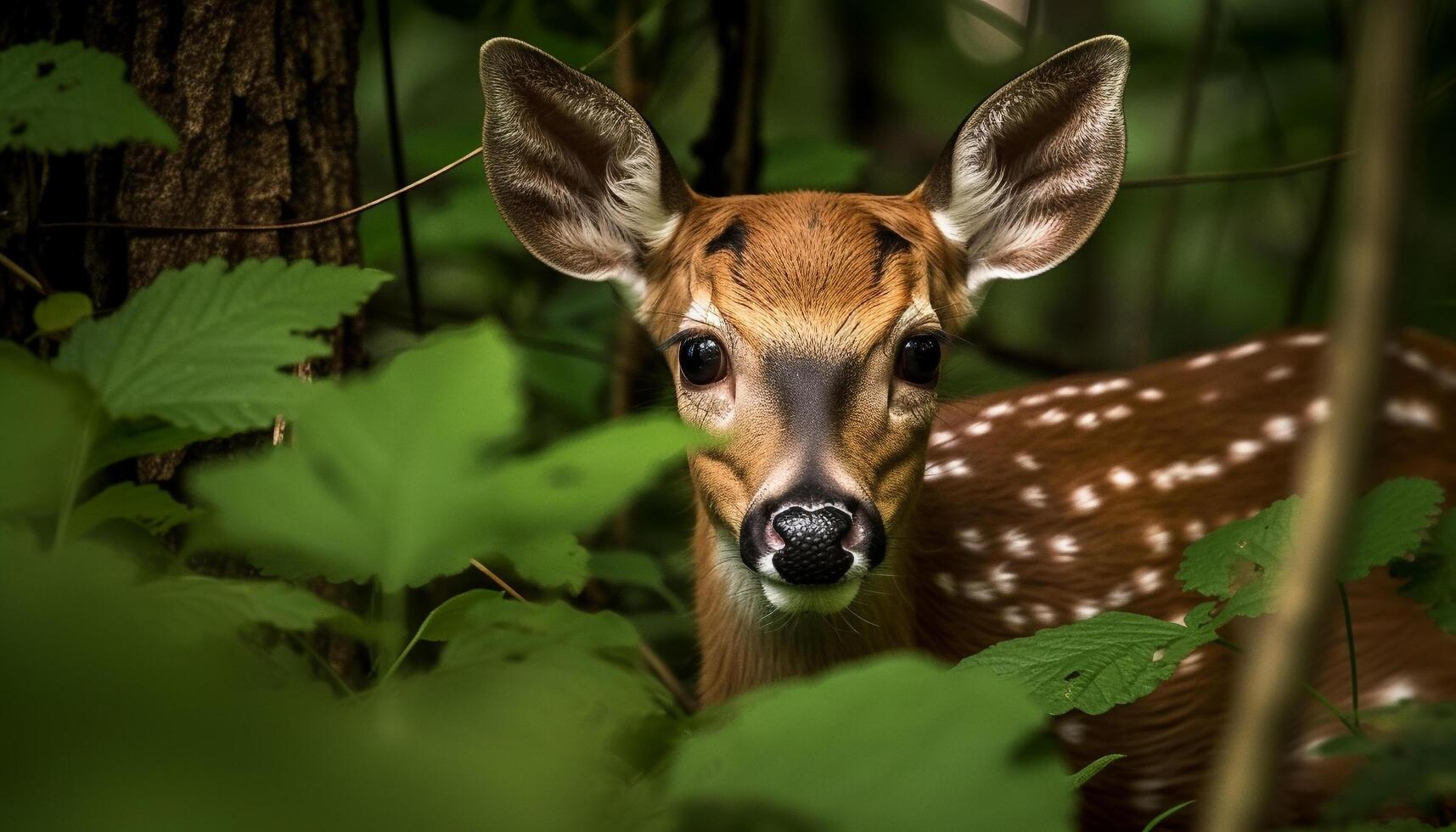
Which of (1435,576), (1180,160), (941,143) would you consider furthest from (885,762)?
(941,143)

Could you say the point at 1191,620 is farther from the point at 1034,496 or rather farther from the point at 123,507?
the point at 1034,496

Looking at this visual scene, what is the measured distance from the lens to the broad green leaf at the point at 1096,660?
5.45 feet

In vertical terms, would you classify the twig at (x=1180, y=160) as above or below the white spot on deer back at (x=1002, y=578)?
above

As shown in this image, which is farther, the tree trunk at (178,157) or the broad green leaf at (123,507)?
the tree trunk at (178,157)

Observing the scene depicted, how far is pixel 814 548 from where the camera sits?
6.86ft

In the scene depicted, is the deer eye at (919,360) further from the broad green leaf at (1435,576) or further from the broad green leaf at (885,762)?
the broad green leaf at (885,762)

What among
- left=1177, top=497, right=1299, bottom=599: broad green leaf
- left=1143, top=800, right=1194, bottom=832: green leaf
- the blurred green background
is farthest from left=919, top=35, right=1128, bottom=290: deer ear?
left=1143, top=800, right=1194, bottom=832: green leaf

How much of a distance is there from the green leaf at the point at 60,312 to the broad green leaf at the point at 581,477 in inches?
43.1

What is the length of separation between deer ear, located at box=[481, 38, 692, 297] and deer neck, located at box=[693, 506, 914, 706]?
625 millimetres

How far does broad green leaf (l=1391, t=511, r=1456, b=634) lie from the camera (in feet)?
5.76

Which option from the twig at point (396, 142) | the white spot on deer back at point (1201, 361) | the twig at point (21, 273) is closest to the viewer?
the twig at point (21, 273)

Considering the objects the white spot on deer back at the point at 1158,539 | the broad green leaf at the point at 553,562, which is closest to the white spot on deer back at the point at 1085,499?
the white spot on deer back at the point at 1158,539

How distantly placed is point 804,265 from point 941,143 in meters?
3.86

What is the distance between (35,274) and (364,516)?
156 cm
